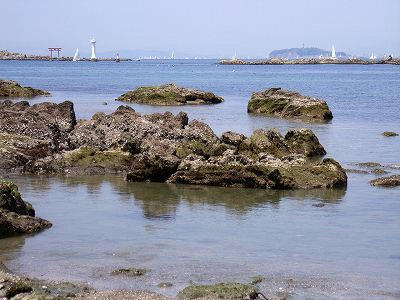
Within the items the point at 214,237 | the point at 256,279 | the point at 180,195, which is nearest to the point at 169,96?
the point at 180,195

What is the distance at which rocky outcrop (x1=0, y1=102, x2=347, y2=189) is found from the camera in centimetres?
2150

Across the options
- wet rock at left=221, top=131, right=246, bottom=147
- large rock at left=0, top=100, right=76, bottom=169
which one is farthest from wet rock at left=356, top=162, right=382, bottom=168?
large rock at left=0, top=100, right=76, bottom=169

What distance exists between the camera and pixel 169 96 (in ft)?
204

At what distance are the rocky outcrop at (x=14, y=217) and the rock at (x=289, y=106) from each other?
1274 inches

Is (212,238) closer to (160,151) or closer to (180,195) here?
(180,195)

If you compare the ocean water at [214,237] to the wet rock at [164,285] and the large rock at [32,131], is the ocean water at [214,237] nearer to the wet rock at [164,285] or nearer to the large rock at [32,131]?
the wet rock at [164,285]

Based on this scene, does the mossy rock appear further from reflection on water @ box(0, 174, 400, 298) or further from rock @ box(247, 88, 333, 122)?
rock @ box(247, 88, 333, 122)

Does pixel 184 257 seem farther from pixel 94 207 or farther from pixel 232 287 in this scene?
pixel 94 207

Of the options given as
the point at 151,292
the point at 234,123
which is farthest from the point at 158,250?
the point at 234,123

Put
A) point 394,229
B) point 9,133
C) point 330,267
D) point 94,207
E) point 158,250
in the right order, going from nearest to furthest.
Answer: point 330,267
point 158,250
point 394,229
point 94,207
point 9,133

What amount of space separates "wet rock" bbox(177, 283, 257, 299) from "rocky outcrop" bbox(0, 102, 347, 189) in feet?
31.7

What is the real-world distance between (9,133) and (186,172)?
790cm

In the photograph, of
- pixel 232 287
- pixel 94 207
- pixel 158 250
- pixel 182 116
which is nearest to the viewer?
pixel 232 287

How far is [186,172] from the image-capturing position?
2180cm
